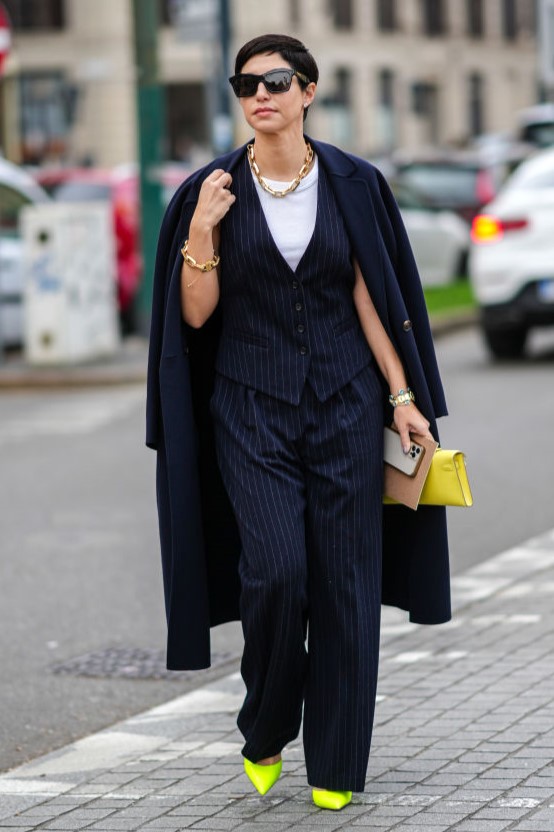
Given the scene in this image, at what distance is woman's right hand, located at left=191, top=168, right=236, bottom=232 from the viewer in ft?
14.6

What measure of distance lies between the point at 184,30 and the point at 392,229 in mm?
14819

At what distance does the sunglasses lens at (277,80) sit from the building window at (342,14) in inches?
2212

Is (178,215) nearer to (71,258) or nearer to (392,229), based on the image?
(392,229)

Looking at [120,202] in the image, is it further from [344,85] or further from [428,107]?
[428,107]

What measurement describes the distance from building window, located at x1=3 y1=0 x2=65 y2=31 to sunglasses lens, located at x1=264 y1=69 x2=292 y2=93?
178 feet

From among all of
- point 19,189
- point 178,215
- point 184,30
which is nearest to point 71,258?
point 19,189

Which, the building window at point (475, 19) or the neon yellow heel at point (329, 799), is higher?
the building window at point (475, 19)

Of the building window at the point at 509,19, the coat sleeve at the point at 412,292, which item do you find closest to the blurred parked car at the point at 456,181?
the coat sleeve at the point at 412,292

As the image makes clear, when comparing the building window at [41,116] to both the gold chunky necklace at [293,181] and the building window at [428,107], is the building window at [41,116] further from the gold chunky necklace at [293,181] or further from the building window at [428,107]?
the gold chunky necklace at [293,181]

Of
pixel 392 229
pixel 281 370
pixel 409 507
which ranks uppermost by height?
pixel 392 229

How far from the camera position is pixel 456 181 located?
23891mm

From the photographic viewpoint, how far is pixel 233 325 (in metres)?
4.57

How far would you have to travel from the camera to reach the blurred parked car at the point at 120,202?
1800cm

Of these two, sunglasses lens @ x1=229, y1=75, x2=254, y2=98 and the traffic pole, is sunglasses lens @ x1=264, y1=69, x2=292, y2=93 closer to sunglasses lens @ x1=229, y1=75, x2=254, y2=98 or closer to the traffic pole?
sunglasses lens @ x1=229, y1=75, x2=254, y2=98
